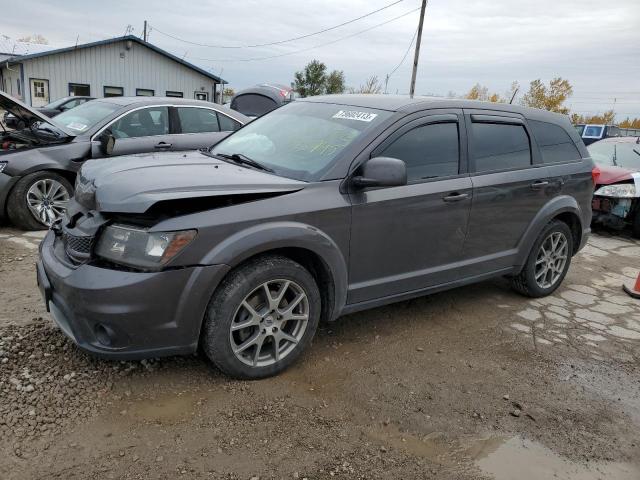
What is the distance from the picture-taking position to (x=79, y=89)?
28172 mm

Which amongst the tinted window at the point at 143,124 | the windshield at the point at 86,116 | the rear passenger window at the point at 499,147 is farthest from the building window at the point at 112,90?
the rear passenger window at the point at 499,147

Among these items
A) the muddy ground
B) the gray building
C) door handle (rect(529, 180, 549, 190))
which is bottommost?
the muddy ground

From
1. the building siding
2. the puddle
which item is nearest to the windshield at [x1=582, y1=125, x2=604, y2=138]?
the puddle

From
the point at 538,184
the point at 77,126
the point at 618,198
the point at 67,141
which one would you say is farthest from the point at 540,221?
the point at 77,126

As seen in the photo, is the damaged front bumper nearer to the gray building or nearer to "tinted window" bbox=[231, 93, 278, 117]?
"tinted window" bbox=[231, 93, 278, 117]

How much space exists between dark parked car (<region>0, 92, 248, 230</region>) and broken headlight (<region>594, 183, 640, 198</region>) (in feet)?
19.2

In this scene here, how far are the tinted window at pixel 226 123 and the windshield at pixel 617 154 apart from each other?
238 inches

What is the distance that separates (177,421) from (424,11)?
1068 inches

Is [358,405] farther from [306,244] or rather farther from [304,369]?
[306,244]

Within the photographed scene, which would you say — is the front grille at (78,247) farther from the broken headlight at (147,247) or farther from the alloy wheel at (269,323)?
the alloy wheel at (269,323)

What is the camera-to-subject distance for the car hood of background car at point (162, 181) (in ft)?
9.20

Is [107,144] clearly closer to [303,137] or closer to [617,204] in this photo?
[303,137]

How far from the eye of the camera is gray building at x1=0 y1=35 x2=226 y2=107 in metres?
27.0

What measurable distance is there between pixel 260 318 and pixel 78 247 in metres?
1.11
